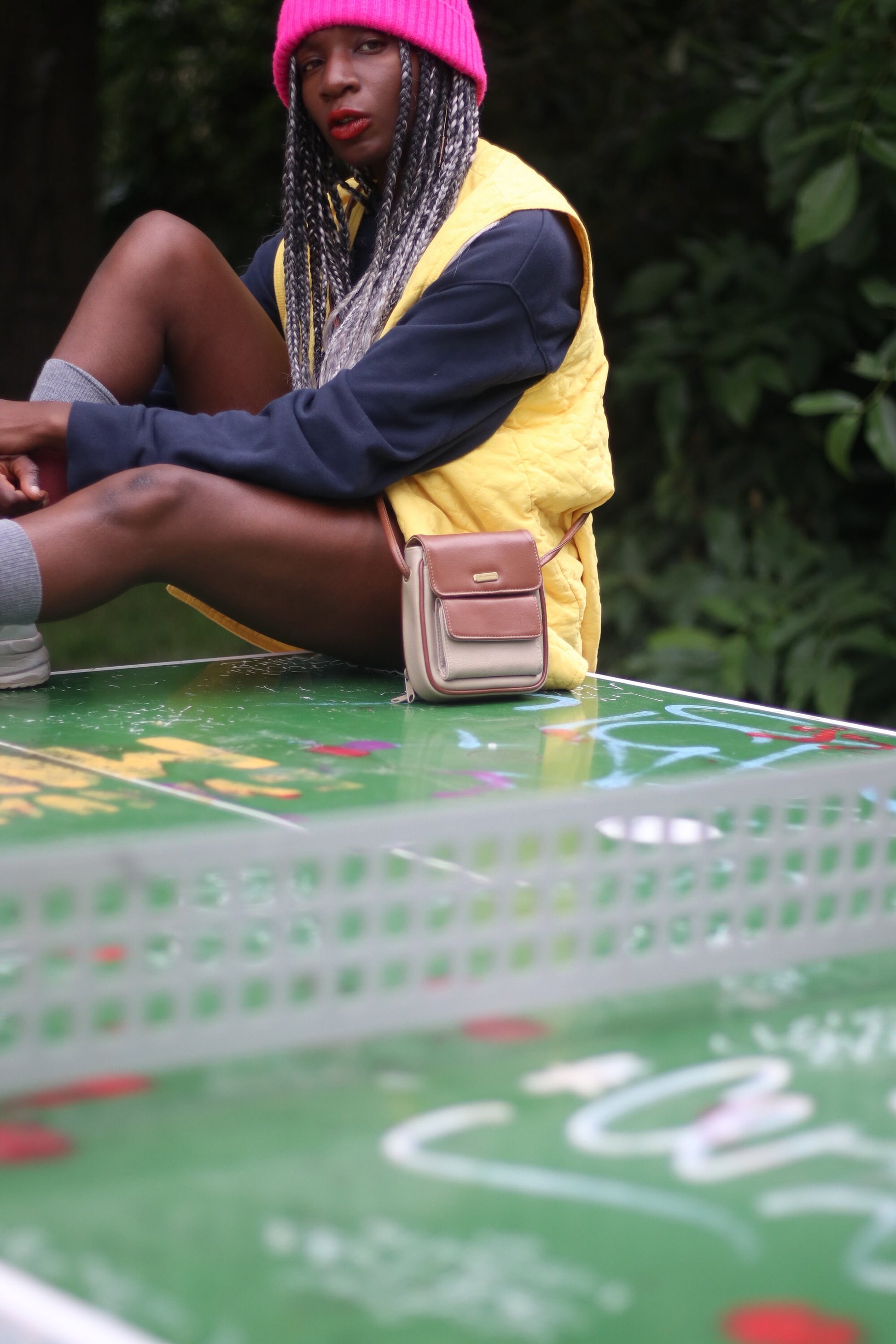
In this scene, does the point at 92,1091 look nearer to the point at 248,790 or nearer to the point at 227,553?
the point at 248,790

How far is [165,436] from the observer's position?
8.36 ft

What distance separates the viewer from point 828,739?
240 centimetres

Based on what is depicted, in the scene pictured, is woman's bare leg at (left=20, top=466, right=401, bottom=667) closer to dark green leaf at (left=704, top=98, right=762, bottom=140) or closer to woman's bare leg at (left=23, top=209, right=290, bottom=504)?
woman's bare leg at (left=23, top=209, right=290, bottom=504)

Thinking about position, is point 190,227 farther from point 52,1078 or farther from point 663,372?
point 52,1078

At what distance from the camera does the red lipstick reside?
270cm

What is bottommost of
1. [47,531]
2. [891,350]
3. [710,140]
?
[47,531]

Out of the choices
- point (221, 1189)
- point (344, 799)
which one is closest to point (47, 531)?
point (344, 799)

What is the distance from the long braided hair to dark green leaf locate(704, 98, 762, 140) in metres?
1.12

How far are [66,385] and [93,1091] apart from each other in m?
1.78

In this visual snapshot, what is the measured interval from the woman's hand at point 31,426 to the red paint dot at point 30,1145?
1.63 m

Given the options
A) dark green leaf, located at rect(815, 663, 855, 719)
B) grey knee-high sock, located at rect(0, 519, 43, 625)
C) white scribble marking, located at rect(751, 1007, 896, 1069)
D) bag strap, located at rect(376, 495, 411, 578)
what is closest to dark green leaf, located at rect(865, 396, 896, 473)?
dark green leaf, located at rect(815, 663, 855, 719)

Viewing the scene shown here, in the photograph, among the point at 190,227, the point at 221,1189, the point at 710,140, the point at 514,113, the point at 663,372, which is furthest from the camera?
the point at 514,113

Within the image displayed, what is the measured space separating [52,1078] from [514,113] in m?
4.68

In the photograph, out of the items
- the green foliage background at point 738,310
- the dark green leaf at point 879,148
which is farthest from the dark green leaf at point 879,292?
the dark green leaf at point 879,148
